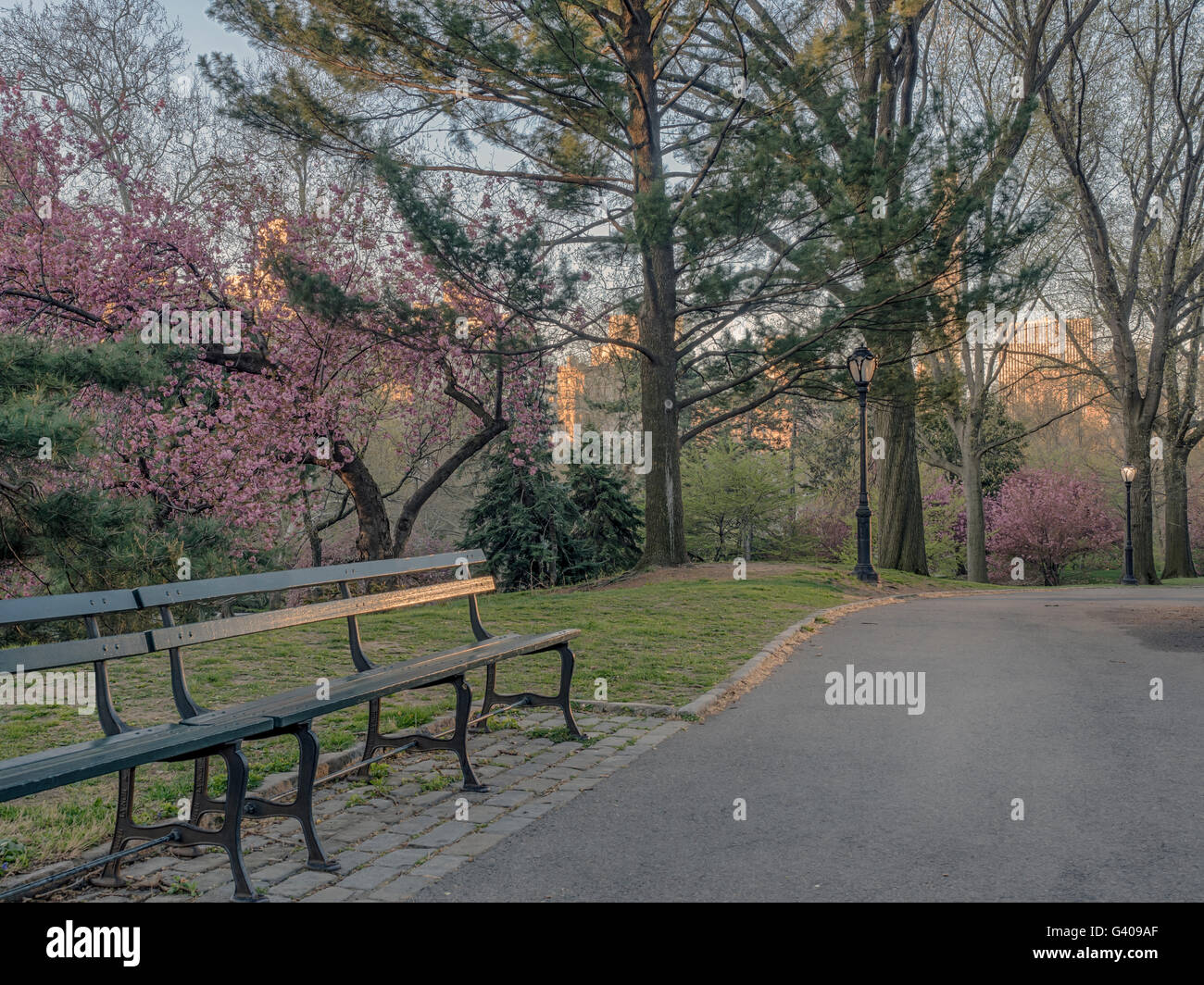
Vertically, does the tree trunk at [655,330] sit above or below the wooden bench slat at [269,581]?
above

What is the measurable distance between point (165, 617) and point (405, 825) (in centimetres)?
136

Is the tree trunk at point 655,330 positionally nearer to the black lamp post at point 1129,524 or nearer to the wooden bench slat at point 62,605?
the wooden bench slat at point 62,605

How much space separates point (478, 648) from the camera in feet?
19.5

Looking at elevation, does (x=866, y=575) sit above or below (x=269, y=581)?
below

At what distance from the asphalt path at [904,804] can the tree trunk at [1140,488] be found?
883 inches

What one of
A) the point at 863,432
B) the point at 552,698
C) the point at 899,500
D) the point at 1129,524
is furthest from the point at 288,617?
the point at 1129,524

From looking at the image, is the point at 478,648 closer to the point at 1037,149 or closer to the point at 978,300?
the point at 978,300

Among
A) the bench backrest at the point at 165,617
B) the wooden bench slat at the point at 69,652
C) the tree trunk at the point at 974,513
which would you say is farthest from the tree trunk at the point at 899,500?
the wooden bench slat at the point at 69,652

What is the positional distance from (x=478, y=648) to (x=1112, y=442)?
166 feet

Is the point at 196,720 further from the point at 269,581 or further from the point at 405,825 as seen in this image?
the point at 405,825

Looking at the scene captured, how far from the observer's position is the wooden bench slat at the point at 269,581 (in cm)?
410

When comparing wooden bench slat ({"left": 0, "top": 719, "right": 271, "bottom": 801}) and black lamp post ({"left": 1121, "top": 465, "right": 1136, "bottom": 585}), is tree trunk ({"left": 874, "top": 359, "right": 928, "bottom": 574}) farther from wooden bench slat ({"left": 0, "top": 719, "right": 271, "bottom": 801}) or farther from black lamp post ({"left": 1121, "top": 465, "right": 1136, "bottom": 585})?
wooden bench slat ({"left": 0, "top": 719, "right": 271, "bottom": 801})

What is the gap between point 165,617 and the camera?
164 inches

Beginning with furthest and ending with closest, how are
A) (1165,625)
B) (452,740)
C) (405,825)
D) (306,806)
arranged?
(1165,625), (452,740), (405,825), (306,806)
